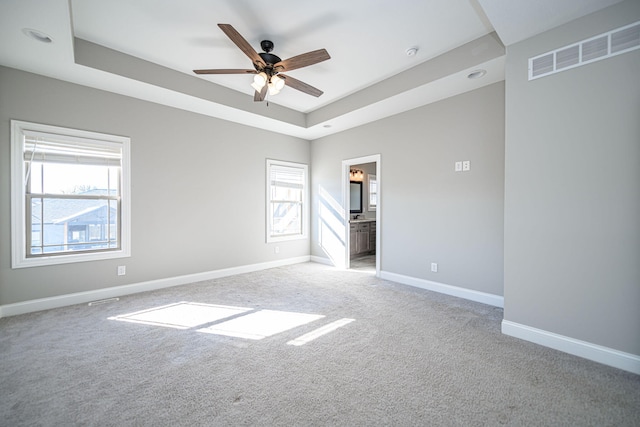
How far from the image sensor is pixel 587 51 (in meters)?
2.15

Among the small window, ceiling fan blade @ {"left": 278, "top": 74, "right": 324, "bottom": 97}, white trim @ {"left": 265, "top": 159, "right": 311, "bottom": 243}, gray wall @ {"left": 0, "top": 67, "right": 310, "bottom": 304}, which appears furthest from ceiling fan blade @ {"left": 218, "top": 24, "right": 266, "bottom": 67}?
the small window

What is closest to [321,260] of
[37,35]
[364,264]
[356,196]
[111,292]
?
[364,264]

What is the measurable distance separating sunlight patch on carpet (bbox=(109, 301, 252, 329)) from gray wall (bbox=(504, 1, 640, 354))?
119 inches

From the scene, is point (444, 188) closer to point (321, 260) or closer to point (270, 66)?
point (270, 66)

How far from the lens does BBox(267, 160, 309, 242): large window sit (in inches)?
216

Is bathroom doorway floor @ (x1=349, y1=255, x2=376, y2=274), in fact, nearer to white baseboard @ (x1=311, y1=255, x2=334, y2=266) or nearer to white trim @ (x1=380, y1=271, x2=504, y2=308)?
white baseboard @ (x1=311, y1=255, x2=334, y2=266)

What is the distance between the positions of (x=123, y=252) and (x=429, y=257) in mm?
4419

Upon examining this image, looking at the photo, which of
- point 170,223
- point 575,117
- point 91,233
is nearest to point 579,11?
point 575,117

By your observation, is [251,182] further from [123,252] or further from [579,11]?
[579,11]

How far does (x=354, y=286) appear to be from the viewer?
4199mm

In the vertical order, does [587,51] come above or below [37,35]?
below

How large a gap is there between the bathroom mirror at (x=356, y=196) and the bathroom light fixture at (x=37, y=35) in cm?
552

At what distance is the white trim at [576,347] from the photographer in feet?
6.52

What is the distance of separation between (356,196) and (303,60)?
14.9 ft
